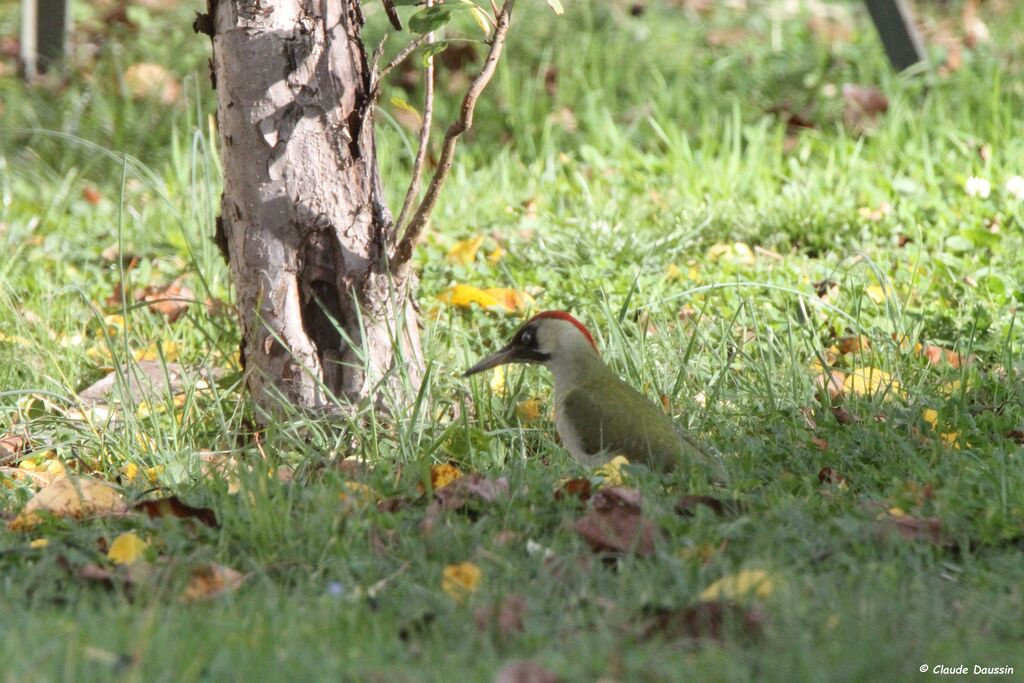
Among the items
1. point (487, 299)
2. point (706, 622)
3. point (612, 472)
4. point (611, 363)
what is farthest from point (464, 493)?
point (487, 299)

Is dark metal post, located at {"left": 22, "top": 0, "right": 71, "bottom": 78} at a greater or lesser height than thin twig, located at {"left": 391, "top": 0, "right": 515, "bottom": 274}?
greater

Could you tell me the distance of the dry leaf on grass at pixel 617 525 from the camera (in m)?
3.02

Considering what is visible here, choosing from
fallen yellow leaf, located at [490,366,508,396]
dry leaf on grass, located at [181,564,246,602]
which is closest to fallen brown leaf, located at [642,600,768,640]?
dry leaf on grass, located at [181,564,246,602]

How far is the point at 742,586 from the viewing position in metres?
2.69

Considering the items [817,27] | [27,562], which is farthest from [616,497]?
[817,27]

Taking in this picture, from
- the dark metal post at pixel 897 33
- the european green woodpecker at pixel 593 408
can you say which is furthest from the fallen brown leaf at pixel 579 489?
the dark metal post at pixel 897 33

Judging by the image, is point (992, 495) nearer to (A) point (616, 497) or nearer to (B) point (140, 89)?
(A) point (616, 497)

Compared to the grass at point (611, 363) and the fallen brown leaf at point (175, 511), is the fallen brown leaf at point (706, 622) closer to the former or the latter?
the grass at point (611, 363)

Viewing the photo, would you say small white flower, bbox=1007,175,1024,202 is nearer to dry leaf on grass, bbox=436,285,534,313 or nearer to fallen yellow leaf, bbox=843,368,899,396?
fallen yellow leaf, bbox=843,368,899,396

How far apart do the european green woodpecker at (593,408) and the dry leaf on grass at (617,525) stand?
1.45 feet

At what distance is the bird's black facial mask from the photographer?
13.2 feet

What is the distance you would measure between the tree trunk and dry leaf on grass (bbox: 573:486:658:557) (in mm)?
989

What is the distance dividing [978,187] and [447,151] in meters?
2.85

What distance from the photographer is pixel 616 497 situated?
3.21 m
